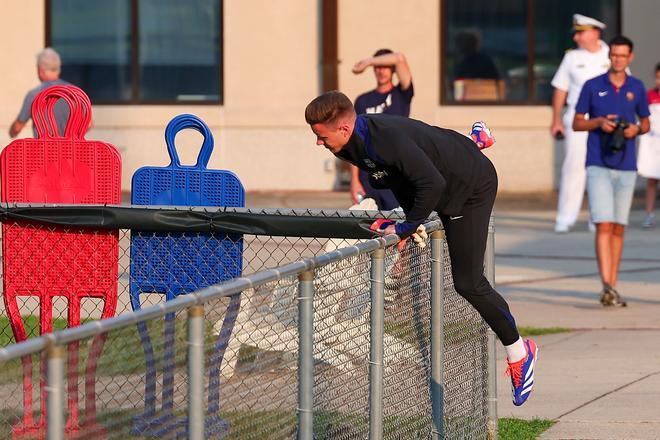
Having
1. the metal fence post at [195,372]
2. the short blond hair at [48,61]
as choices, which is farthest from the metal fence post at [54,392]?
the short blond hair at [48,61]

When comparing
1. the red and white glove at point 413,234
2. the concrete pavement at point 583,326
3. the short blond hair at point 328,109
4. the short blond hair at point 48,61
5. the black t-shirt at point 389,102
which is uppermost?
the short blond hair at point 48,61

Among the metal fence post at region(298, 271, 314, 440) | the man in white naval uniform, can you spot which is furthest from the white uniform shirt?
the metal fence post at region(298, 271, 314, 440)

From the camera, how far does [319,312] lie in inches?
181

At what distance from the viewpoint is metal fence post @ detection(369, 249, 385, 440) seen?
4801mm

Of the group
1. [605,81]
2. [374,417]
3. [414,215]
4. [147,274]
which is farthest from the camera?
[605,81]

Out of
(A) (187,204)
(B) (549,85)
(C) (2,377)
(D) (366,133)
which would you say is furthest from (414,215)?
(B) (549,85)

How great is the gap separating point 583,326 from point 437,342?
4.18 metres

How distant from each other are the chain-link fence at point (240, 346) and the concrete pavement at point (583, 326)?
0.93m

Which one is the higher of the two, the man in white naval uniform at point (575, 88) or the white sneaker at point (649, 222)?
the man in white naval uniform at point (575, 88)

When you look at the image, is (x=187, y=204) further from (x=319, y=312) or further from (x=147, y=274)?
(x=319, y=312)

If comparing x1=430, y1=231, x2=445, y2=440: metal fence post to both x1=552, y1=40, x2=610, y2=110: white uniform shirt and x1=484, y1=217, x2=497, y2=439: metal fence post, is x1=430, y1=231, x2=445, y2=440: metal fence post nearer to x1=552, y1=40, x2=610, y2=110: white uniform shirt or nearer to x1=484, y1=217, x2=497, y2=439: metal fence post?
x1=484, y1=217, x2=497, y2=439: metal fence post

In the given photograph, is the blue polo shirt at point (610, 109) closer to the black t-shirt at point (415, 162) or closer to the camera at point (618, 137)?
the camera at point (618, 137)

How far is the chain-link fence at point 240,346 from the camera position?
11.6 feet

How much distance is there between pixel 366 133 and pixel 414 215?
0.36 m
